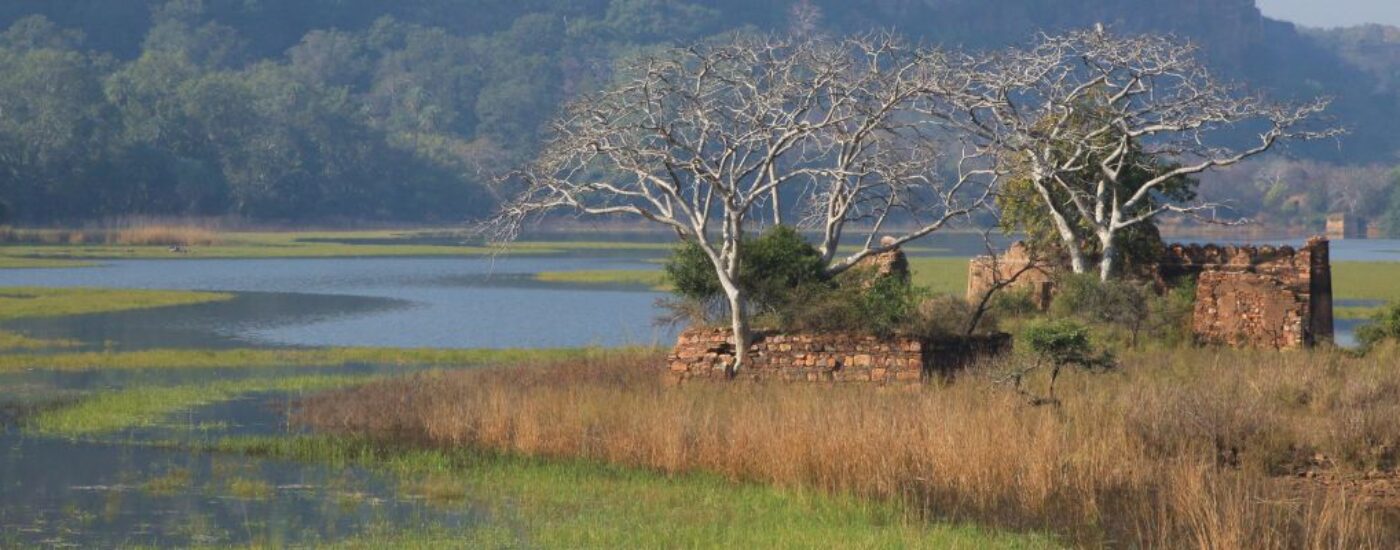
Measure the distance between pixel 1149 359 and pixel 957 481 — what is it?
11.5m

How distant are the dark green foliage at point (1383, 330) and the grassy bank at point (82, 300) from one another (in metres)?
29.2

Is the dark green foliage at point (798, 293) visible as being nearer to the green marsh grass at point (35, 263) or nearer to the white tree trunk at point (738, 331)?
the white tree trunk at point (738, 331)

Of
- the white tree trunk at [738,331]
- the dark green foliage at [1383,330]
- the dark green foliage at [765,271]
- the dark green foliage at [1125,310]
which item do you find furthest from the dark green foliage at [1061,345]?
the dark green foliage at [1383,330]

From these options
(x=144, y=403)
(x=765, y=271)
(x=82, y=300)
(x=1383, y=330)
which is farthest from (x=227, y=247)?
(x=1383, y=330)

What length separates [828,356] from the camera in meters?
25.8

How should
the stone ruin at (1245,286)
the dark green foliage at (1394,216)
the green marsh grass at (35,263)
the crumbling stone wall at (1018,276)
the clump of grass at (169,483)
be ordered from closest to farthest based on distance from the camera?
Result: the clump of grass at (169,483) → the stone ruin at (1245,286) → the crumbling stone wall at (1018,276) → the green marsh grass at (35,263) → the dark green foliage at (1394,216)

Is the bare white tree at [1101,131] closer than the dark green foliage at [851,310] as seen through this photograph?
No

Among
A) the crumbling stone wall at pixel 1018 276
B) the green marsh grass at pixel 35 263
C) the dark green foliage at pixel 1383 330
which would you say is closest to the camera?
the dark green foliage at pixel 1383 330

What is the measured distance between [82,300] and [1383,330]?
3370cm

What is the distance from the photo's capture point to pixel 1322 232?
16725cm

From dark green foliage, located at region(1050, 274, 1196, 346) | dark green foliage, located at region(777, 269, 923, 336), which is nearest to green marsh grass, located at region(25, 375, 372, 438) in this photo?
dark green foliage, located at region(777, 269, 923, 336)

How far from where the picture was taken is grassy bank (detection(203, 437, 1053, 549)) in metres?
15.5

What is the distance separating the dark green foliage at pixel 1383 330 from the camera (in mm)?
31359

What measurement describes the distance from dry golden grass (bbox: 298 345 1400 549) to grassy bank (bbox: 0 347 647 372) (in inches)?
382
